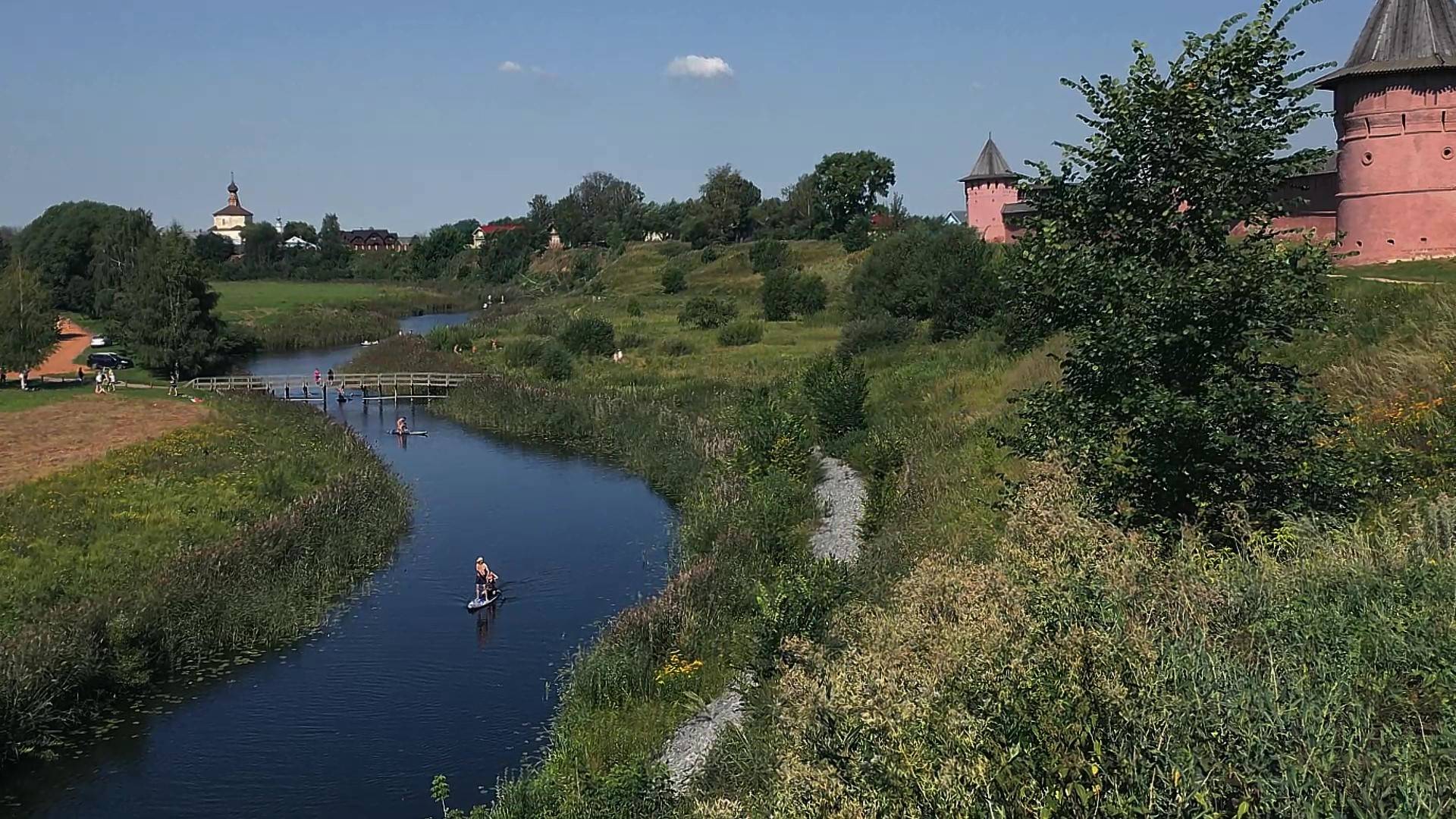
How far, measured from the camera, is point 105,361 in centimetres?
5666

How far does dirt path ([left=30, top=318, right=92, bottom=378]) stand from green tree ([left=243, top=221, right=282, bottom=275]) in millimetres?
71249

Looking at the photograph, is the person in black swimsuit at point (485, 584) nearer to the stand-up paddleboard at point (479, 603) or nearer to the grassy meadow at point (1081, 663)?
the stand-up paddleboard at point (479, 603)

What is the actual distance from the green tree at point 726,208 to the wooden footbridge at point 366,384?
6421 cm

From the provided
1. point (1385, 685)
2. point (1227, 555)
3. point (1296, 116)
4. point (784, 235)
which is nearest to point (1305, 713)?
point (1385, 685)

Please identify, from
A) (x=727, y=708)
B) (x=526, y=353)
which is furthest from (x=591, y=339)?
(x=727, y=708)

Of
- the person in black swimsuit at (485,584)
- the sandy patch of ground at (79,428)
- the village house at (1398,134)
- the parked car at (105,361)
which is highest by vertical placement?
the village house at (1398,134)

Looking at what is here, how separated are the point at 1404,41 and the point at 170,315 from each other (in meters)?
53.7

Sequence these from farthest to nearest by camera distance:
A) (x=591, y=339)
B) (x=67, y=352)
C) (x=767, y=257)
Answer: (x=767, y=257), (x=67, y=352), (x=591, y=339)

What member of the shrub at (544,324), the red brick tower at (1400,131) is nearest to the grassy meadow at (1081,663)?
the red brick tower at (1400,131)

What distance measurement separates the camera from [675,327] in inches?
2645

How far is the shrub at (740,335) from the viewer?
58844 millimetres

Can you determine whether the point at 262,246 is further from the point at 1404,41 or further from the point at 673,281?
the point at 1404,41

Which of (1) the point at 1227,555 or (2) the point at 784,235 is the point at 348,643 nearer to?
(1) the point at 1227,555

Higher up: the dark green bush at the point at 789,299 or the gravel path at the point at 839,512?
the dark green bush at the point at 789,299
